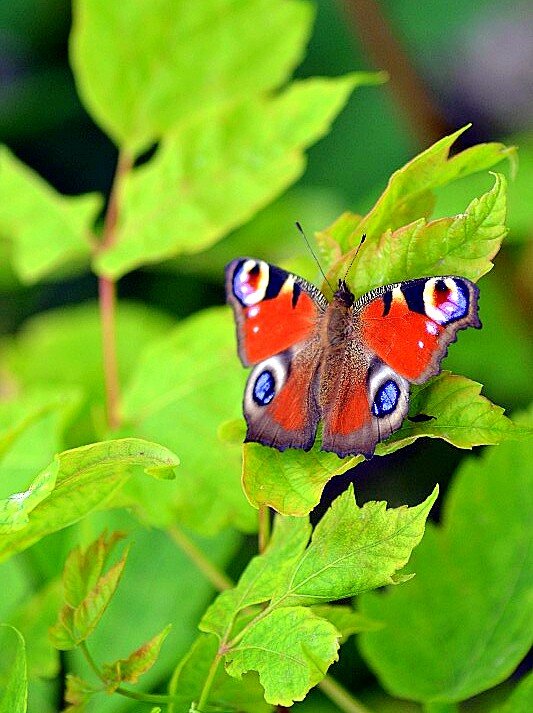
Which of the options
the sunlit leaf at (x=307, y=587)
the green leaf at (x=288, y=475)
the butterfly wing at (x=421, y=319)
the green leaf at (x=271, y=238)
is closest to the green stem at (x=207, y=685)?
the sunlit leaf at (x=307, y=587)

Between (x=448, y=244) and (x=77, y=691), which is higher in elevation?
(x=448, y=244)

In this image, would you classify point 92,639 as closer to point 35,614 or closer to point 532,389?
point 35,614

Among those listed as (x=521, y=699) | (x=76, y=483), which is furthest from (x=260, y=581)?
(x=521, y=699)

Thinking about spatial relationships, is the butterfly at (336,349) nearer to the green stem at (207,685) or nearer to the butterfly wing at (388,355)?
the butterfly wing at (388,355)

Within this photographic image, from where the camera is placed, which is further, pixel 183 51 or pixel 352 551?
pixel 183 51

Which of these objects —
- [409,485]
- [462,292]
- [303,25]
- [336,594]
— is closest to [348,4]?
[303,25]

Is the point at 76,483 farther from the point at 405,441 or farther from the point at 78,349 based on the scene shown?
the point at 78,349

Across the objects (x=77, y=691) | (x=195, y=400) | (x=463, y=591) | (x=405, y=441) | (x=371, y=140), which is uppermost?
(x=405, y=441)
